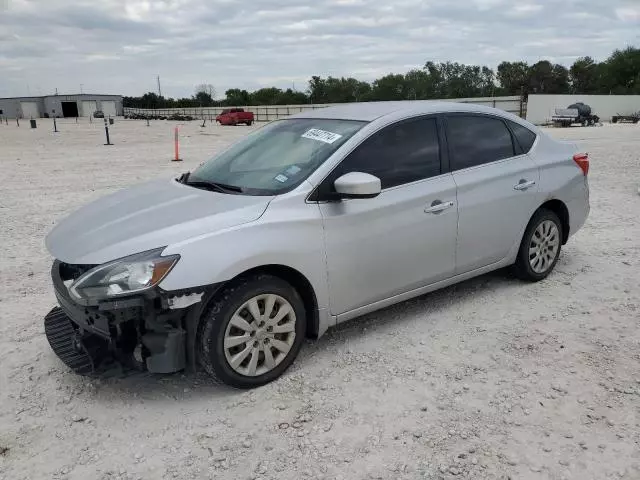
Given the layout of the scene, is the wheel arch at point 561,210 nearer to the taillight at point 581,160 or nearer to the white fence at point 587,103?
the taillight at point 581,160

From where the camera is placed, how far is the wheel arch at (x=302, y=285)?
11.1ft

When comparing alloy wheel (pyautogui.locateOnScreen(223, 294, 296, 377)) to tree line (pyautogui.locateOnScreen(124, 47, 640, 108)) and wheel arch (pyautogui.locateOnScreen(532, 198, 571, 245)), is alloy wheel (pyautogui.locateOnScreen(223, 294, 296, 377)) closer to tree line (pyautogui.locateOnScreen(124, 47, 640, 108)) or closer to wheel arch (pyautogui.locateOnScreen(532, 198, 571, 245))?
wheel arch (pyautogui.locateOnScreen(532, 198, 571, 245))

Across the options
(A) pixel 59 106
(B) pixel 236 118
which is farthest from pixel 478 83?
(A) pixel 59 106

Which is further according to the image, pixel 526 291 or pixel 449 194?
pixel 526 291

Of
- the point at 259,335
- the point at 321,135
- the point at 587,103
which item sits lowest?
the point at 259,335

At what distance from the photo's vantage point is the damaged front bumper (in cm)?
300

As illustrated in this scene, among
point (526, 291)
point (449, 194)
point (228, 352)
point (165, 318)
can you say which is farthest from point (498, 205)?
point (165, 318)

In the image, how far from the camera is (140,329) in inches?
123

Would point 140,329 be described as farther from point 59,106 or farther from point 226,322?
A: point 59,106

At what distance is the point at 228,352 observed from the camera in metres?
3.26

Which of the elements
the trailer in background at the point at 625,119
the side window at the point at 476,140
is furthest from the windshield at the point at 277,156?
the trailer in background at the point at 625,119

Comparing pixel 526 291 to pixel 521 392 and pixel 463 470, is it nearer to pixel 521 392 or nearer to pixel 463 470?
pixel 521 392

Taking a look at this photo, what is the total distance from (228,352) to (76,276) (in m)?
1.00

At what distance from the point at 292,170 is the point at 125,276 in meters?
1.34
